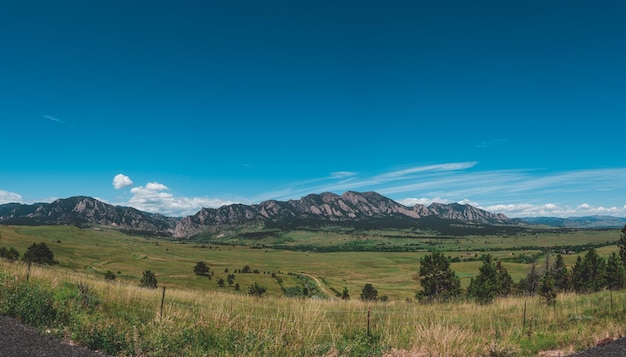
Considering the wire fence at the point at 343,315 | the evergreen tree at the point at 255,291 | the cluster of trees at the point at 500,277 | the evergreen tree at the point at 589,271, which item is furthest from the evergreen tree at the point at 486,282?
the wire fence at the point at 343,315

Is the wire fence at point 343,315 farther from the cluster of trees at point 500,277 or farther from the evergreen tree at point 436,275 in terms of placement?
the evergreen tree at point 436,275

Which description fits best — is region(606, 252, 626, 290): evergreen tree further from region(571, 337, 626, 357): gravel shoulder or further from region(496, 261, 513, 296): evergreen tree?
region(571, 337, 626, 357): gravel shoulder

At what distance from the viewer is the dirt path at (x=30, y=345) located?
847 cm

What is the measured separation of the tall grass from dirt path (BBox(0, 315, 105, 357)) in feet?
1.63

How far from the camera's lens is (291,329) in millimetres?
11219

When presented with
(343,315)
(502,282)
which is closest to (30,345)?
(343,315)

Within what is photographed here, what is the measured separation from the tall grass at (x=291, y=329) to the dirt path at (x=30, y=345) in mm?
498

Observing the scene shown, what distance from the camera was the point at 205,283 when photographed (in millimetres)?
138875

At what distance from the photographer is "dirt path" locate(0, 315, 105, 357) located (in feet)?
27.8

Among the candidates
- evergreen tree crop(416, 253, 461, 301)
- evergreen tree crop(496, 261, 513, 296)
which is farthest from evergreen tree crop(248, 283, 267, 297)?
A: evergreen tree crop(496, 261, 513, 296)

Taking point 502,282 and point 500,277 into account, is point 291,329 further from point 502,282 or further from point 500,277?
point 500,277

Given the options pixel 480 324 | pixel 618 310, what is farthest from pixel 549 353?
pixel 618 310

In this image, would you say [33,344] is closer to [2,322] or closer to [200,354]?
[2,322]

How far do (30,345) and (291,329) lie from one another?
6.50 m
